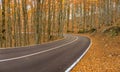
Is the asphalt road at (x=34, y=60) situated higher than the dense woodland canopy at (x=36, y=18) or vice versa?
the dense woodland canopy at (x=36, y=18)

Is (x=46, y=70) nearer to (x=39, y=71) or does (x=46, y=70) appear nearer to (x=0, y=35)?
(x=39, y=71)

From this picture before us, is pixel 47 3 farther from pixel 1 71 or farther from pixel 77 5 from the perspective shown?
pixel 1 71

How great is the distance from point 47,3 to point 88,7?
92.4ft

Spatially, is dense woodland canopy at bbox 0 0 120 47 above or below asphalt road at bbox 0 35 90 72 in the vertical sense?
above

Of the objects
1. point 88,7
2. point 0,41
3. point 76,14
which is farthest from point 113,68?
point 76,14

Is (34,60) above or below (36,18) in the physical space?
below

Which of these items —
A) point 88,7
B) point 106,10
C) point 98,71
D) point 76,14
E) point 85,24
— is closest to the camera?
→ point 98,71

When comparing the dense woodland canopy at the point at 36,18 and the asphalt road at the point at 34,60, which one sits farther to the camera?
the dense woodland canopy at the point at 36,18

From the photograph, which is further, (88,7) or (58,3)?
(88,7)

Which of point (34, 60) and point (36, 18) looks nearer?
point (34, 60)

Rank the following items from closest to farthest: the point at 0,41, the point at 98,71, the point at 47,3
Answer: the point at 98,71 → the point at 0,41 → the point at 47,3

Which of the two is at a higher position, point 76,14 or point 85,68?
point 76,14

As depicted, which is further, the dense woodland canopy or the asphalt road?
the dense woodland canopy

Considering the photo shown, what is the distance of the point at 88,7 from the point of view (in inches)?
3088
